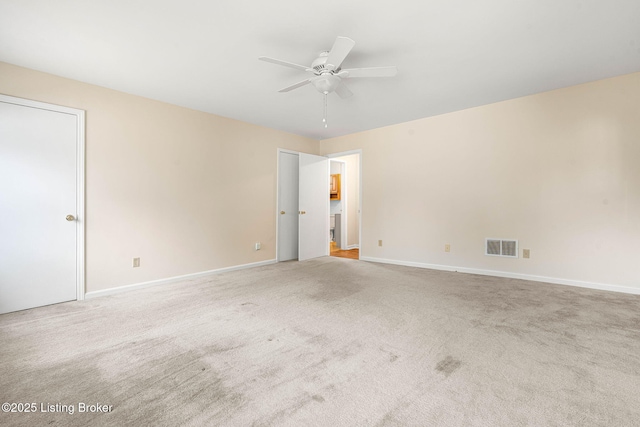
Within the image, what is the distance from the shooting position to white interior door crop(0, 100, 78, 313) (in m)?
2.72

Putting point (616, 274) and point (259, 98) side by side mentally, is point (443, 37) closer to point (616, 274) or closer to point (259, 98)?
point (259, 98)

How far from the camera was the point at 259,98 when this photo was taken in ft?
12.1

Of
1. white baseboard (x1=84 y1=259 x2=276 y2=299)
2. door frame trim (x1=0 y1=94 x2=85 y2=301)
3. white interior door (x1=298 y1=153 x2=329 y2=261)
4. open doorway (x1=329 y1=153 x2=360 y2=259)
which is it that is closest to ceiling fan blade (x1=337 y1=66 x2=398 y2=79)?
door frame trim (x1=0 y1=94 x2=85 y2=301)

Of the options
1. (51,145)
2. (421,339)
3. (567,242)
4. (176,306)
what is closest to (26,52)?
(51,145)

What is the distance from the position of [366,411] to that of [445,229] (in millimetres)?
3662

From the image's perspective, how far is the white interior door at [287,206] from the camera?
5344 mm

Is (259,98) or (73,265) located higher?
(259,98)

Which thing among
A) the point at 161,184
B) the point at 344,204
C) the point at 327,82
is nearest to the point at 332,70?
the point at 327,82

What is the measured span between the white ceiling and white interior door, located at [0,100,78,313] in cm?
61

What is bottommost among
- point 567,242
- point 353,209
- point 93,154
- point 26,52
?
point 567,242

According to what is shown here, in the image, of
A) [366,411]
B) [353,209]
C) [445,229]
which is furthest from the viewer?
[353,209]

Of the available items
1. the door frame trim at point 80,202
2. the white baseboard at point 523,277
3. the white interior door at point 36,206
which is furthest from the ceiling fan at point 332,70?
the white baseboard at point 523,277

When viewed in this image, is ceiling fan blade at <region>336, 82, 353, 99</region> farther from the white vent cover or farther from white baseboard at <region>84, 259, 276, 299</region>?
white baseboard at <region>84, 259, 276, 299</region>

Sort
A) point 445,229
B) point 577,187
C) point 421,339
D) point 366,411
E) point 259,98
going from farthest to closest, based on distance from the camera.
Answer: point 445,229, point 259,98, point 577,187, point 421,339, point 366,411
